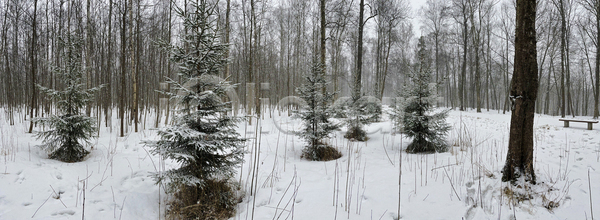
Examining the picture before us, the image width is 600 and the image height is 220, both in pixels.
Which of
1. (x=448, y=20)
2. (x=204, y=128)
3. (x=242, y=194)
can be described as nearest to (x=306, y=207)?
(x=242, y=194)

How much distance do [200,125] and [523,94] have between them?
16.1 feet

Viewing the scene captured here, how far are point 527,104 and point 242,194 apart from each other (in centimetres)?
476

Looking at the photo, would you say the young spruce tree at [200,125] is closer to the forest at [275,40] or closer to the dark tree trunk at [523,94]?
the dark tree trunk at [523,94]

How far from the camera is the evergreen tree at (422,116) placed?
19.5ft

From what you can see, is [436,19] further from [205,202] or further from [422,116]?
[205,202]

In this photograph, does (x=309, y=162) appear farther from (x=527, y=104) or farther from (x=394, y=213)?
(x=527, y=104)

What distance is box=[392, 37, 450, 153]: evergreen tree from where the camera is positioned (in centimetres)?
595

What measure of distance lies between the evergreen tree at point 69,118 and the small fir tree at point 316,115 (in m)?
4.71

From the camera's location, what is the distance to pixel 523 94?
3402 millimetres

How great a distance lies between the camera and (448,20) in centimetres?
2050

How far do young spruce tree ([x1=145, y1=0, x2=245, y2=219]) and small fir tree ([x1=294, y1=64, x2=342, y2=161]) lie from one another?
2454 millimetres

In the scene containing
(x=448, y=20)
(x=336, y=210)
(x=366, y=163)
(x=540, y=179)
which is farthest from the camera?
(x=448, y=20)

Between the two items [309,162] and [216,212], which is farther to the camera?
[309,162]

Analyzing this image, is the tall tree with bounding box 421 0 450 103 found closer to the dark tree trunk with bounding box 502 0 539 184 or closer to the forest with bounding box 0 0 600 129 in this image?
the forest with bounding box 0 0 600 129
